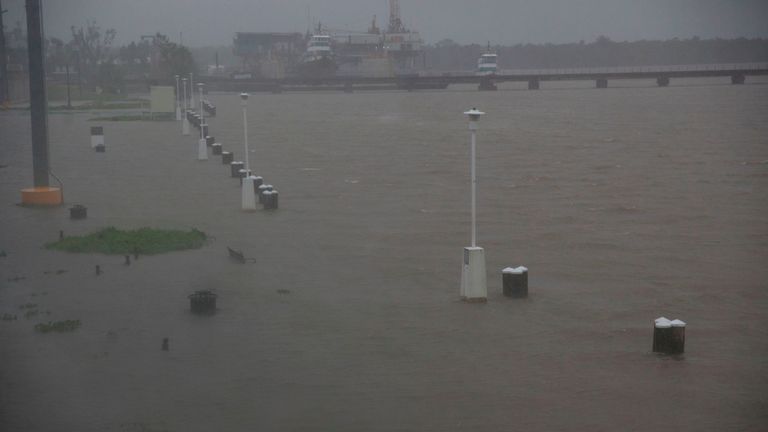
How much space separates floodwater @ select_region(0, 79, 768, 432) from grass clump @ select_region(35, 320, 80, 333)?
96 millimetres

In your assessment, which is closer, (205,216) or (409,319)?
(409,319)

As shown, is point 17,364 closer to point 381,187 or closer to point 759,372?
point 759,372

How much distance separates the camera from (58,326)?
10273 mm

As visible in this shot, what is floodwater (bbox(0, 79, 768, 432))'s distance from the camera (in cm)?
789

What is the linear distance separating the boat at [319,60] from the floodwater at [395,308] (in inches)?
4732

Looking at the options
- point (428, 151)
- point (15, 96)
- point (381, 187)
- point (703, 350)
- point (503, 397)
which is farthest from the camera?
point (15, 96)

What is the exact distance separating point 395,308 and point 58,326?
3.16 meters

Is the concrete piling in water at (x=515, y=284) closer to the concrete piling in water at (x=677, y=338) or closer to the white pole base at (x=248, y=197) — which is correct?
the concrete piling in water at (x=677, y=338)

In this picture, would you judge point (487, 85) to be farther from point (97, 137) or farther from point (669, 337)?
point (669, 337)

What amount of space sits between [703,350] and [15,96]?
6597cm

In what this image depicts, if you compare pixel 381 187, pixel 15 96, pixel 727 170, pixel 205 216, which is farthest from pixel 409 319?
pixel 15 96

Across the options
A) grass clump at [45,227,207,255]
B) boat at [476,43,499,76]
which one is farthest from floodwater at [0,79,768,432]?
boat at [476,43,499,76]

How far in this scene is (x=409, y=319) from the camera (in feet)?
35.2

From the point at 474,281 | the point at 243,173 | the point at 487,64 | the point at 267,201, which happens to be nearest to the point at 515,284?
the point at 474,281
